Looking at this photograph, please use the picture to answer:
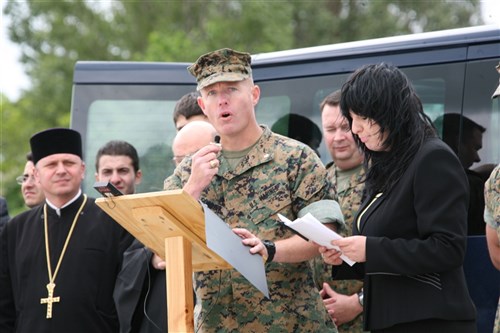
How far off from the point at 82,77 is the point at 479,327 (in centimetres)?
391

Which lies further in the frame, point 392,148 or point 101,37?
point 101,37

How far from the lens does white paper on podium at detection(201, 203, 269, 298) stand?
3768 millimetres

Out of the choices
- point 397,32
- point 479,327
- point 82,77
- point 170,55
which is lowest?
point 479,327

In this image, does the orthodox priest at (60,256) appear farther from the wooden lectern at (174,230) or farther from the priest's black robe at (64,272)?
the wooden lectern at (174,230)

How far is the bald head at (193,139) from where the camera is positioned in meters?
5.55

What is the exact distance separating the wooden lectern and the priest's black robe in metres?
2.02

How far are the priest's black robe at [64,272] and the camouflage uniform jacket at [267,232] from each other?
1.51 metres

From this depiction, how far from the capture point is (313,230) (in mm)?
4035

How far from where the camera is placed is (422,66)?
20.1 feet

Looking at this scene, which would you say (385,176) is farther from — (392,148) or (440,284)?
(440,284)

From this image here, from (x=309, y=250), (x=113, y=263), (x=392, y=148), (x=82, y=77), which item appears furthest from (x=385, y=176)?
(x=82, y=77)

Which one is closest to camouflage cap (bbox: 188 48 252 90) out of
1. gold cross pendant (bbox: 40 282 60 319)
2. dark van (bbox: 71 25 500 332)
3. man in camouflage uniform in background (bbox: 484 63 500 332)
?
man in camouflage uniform in background (bbox: 484 63 500 332)

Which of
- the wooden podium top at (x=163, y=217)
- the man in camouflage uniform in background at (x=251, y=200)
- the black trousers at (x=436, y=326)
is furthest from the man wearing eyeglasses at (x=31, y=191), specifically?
the black trousers at (x=436, y=326)

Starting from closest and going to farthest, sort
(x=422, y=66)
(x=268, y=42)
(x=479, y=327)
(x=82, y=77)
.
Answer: (x=479, y=327)
(x=422, y=66)
(x=82, y=77)
(x=268, y=42)
